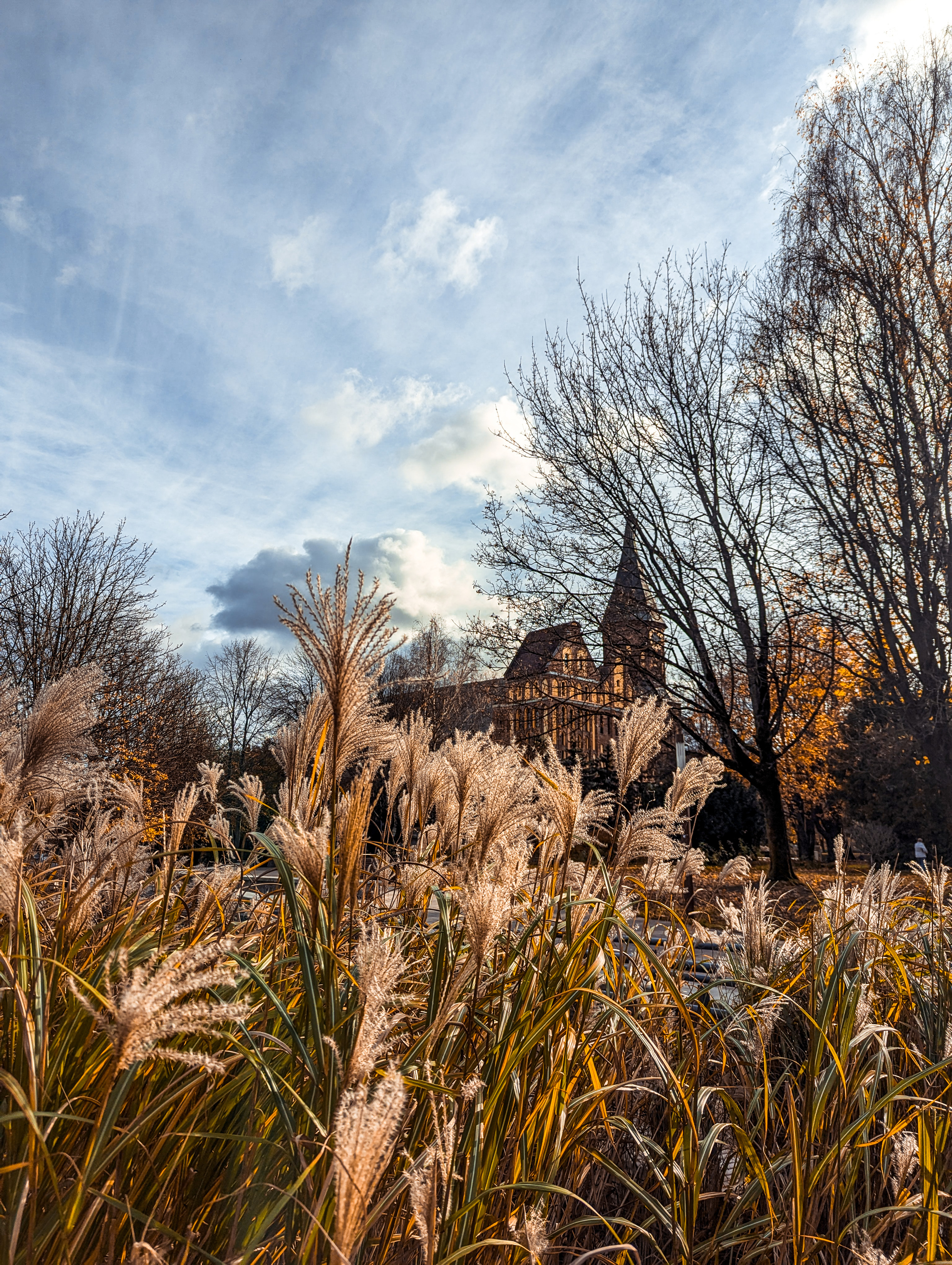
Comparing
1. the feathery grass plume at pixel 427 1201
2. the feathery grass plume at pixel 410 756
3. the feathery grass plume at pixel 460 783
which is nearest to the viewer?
the feathery grass plume at pixel 427 1201

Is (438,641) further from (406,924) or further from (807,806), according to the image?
(406,924)

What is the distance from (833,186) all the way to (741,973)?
410 inches

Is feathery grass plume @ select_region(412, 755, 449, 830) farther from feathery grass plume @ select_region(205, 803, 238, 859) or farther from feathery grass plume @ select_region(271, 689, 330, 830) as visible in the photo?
feathery grass plume @ select_region(205, 803, 238, 859)

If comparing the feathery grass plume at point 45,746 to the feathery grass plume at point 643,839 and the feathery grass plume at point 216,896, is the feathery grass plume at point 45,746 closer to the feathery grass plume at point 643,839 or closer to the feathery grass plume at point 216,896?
the feathery grass plume at point 216,896

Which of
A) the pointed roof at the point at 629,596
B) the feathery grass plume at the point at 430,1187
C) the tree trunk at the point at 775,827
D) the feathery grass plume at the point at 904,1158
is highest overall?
the pointed roof at the point at 629,596

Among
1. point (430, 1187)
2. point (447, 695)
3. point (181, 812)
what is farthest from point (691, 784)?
point (447, 695)

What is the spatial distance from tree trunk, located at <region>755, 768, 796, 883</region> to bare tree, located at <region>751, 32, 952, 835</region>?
2180 mm

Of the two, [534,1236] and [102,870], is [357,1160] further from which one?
[102,870]

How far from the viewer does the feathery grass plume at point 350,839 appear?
4.04 ft

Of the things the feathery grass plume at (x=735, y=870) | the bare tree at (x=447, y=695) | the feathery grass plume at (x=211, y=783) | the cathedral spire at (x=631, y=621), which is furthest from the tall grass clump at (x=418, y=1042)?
the bare tree at (x=447, y=695)

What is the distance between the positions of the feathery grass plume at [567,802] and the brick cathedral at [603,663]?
7491mm

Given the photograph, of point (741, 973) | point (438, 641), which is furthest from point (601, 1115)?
point (438, 641)

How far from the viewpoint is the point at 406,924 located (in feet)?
6.08

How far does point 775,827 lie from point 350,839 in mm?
11190
